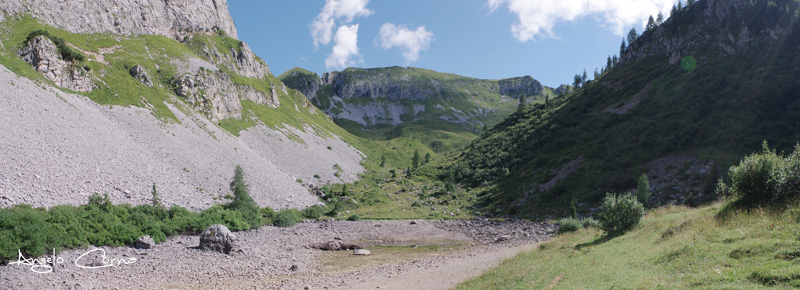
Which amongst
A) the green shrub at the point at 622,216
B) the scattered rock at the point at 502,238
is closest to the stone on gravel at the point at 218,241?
the scattered rock at the point at 502,238

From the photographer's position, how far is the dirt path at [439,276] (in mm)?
23520

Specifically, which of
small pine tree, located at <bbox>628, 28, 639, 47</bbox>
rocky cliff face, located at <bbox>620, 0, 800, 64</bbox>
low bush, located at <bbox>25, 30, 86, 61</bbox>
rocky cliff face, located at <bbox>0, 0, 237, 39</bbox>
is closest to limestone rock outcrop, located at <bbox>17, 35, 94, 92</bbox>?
low bush, located at <bbox>25, 30, 86, 61</bbox>

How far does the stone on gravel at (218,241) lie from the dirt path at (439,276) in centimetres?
1425

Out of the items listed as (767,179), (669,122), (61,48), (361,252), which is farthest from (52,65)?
(669,122)

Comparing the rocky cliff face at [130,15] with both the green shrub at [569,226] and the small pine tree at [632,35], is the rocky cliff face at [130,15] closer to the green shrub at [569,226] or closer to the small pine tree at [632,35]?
the green shrub at [569,226]

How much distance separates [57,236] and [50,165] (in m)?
14.4

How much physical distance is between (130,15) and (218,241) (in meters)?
101

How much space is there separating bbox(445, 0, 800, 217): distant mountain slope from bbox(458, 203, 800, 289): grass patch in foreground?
3535 cm

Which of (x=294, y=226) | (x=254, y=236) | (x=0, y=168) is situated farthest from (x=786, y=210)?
(x=0, y=168)

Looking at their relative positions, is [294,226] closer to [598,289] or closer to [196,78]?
[598,289]

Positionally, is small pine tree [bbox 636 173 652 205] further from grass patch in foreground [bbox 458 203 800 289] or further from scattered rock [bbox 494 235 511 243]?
grass patch in foreground [bbox 458 203 800 289]

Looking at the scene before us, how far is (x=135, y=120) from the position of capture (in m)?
55.7

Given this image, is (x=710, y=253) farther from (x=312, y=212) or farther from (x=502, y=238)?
(x=312, y=212)

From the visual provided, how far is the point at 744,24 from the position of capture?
90.6 metres
